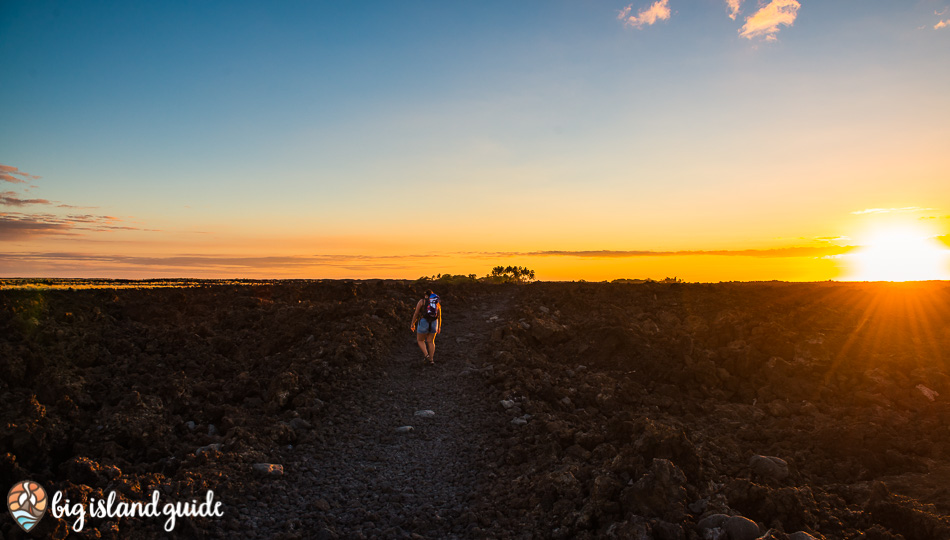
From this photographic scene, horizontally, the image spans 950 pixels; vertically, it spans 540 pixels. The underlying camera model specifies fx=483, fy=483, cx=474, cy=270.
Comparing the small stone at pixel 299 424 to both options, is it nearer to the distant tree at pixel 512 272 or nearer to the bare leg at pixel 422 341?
the bare leg at pixel 422 341

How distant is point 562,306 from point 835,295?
13076 mm

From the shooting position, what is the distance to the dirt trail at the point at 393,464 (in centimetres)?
745

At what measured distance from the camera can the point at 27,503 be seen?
6.89 metres

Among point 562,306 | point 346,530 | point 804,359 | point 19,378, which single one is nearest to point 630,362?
point 804,359

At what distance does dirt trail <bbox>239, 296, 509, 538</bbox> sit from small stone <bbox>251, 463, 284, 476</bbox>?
0.17m

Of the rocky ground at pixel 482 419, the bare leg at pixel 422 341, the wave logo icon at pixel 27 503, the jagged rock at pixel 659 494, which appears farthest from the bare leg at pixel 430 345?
the wave logo icon at pixel 27 503

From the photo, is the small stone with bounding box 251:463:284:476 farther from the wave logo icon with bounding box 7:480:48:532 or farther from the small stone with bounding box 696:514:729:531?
the small stone with bounding box 696:514:729:531

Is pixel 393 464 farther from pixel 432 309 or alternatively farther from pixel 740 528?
pixel 432 309

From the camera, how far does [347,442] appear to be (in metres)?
10.4

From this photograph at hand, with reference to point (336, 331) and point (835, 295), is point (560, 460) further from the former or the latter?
point (835, 295)

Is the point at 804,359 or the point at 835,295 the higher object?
the point at 835,295

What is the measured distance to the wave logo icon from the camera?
651 cm

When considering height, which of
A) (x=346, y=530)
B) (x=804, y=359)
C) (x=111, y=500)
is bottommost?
(x=346, y=530)

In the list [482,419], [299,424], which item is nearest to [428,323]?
[482,419]
